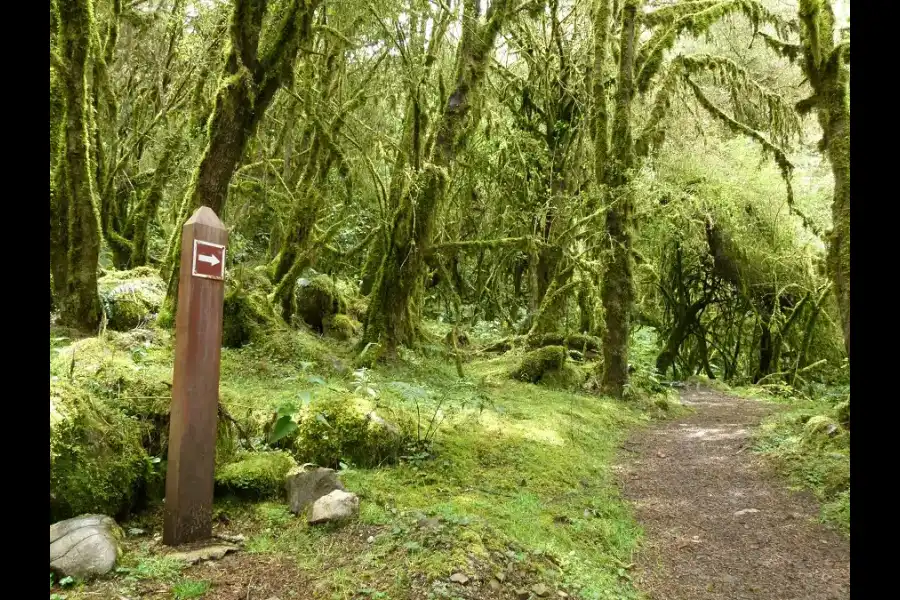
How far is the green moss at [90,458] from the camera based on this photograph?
3697 millimetres

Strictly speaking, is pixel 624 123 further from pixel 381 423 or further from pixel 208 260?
pixel 208 260

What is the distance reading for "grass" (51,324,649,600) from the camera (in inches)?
145

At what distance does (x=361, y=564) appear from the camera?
3.71m

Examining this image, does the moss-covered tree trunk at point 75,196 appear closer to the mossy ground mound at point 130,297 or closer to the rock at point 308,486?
the mossy ground mound at point 130,297

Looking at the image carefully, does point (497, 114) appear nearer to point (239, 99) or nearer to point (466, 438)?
point (239, 99)

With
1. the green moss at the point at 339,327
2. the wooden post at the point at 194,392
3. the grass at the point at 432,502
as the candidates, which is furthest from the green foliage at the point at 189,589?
the green moss at the point at 339,327

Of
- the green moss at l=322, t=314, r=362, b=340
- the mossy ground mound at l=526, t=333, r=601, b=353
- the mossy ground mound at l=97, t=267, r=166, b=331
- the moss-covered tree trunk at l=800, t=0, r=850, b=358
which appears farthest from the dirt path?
the mossy ground mound at l=97, t=267, r=166, b=331

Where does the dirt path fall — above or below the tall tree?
below

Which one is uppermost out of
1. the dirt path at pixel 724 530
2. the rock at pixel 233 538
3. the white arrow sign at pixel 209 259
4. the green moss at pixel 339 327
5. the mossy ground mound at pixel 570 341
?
the white arrow sign at pixel 209 259

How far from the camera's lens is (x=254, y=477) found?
468 cm

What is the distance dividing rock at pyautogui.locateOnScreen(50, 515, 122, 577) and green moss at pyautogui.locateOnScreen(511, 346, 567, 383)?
8.87 m

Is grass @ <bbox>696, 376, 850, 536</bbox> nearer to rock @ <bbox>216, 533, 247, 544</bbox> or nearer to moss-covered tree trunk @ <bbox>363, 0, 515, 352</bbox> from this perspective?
rock @ <bbox>216, 533, 247, 544</bbox>

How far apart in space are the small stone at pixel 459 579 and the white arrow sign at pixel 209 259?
2559 millimetres
